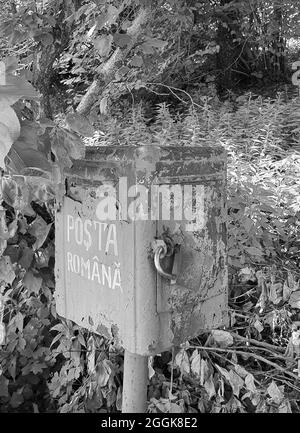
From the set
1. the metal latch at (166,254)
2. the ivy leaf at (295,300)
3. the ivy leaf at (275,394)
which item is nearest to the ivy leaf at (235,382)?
the ivy leaf at (275,394)

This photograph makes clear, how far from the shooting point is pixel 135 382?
1.37 m

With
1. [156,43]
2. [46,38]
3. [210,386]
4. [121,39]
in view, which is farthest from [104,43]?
[210,386]

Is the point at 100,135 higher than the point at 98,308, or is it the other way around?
the point at 100,135

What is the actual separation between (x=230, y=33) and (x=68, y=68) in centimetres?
318

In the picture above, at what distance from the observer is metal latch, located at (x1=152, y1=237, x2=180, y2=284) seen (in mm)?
1158

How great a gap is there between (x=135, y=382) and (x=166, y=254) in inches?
18.7

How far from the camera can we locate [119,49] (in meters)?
1.98

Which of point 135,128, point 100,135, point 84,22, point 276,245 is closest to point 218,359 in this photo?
point 276,245

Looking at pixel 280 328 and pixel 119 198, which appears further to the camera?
pixel 280 328

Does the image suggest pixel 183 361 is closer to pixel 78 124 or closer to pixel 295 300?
pixel 295 300

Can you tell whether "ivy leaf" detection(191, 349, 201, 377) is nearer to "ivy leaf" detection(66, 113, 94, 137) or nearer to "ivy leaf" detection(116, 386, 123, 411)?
"ivy leaf" detection(116, 386, 123, 411)

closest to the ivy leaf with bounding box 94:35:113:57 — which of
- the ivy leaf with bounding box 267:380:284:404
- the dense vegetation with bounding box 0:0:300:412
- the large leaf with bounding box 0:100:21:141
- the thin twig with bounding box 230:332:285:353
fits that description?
the dense vegetation with bounding box 0:0:300:412
